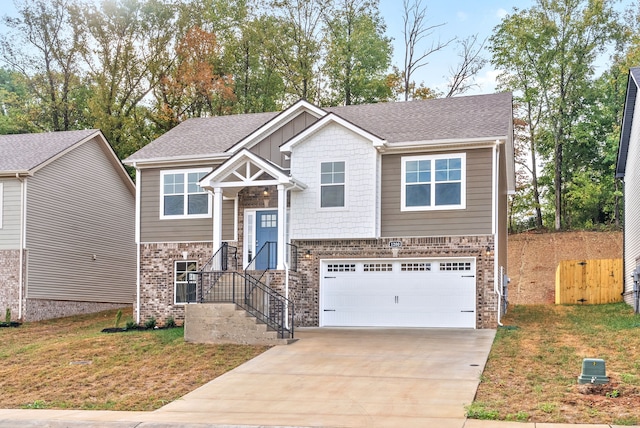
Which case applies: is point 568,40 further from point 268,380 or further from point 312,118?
point 268,380

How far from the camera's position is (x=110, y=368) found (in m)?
15.6

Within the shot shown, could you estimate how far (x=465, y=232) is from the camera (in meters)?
19.8

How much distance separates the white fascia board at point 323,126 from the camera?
20188 mm

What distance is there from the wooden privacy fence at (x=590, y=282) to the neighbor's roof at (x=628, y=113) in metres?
3.72

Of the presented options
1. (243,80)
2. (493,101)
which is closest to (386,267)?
(493,101)

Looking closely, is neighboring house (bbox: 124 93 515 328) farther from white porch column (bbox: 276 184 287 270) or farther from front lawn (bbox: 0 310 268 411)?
front lawn (bbox: 0 310 268 411)

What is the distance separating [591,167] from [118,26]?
26.7m

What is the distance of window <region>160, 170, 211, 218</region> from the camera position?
2267 cm

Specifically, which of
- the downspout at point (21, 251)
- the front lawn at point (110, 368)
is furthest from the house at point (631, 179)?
the downspout at point (21, 251)

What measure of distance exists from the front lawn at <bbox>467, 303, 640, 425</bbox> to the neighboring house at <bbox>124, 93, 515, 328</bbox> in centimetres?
236

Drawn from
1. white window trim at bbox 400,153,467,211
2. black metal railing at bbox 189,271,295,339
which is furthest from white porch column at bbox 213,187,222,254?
white window trim at bbox 400,153,467,211

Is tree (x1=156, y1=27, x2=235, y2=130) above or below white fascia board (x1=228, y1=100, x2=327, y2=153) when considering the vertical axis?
above

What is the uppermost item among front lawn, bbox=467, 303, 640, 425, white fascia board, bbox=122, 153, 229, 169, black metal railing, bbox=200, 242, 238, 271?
white fascia board, bbox=122, 153, 229, 169

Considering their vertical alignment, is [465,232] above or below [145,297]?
above
